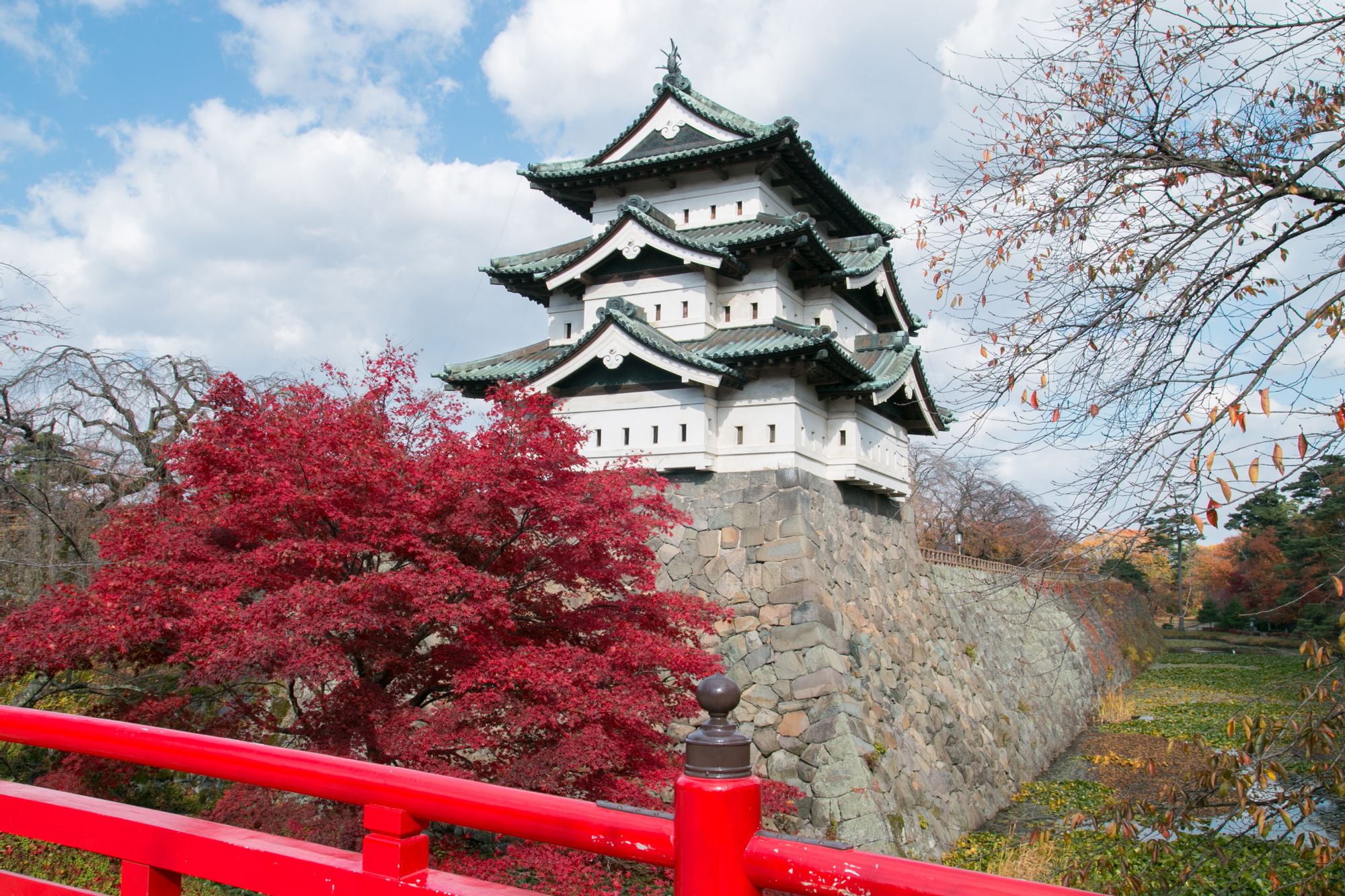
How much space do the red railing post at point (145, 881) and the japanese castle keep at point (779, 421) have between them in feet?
26.6

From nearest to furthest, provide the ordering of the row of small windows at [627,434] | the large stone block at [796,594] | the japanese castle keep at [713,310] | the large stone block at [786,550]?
the large stone block at [796,594]
the large stone block at [786,550]
the japanese castle keep at [713,310]
the row of small windows at [627,434]

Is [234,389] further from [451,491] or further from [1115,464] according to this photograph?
[1115,464]

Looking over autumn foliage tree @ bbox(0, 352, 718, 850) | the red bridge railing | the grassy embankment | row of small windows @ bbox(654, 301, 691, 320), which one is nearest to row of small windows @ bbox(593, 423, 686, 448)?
row of small windows @ bbox(654, 301, 691, 320)

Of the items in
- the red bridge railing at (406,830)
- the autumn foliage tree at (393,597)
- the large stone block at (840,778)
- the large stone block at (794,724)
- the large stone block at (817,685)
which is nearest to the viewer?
the red bridge railing at (406,830)

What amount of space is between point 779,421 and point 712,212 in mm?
3825

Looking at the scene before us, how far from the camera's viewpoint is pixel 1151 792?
636 centimetres

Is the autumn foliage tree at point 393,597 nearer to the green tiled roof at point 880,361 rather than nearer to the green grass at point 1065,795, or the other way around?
the green tiled roof at point 880,361

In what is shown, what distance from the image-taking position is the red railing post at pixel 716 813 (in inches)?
71.8

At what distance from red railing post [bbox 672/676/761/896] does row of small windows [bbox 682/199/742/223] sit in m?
12.2

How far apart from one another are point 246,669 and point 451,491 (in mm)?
2191

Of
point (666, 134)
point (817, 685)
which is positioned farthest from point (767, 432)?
point (666, 134)

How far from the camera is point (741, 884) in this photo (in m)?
1.83

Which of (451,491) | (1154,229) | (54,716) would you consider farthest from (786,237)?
(54,716)

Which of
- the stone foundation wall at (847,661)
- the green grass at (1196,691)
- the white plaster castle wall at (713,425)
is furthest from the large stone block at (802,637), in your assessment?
the green grass at (1196,691)
